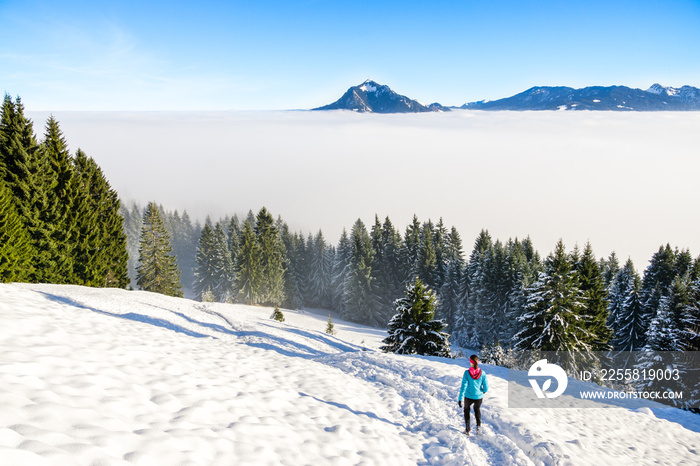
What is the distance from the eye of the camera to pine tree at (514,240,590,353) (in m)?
25.0

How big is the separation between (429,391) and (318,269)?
65977 mm

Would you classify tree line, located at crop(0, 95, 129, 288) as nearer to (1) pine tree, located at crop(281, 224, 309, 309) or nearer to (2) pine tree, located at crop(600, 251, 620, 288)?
(1) pine tree, located at crop(281, 224, 309, 309)

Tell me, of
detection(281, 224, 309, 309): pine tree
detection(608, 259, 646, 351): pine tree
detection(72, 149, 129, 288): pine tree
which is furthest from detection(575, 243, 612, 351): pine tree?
detection(281, 224, 309, 309): pine tree

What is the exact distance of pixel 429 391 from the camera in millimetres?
11281

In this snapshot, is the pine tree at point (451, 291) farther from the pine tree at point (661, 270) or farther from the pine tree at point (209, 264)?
the pine tree at point (209, 264)

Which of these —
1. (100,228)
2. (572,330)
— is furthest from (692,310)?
(100,228)

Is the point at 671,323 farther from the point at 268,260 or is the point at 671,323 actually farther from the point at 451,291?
the point at 268,260

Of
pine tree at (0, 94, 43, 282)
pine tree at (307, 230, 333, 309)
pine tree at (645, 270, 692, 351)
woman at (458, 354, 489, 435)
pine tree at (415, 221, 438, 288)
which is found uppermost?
pine tree at (0, 94, 43, 282)

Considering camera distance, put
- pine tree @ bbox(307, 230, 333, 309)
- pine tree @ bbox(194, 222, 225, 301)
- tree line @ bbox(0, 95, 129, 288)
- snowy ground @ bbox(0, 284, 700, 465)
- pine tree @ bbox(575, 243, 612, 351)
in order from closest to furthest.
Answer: snowy ground @ bbox(0, 284, 700, 465), tree line @ bbox(0, 95, 129, 288), pine tree @ bbox(575, 243, 612, 351), pine tree @ bbox(194, 222, 225, 301), pine tree @ bbox(307, 230, 333, 309)

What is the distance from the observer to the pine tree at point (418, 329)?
22.5 m

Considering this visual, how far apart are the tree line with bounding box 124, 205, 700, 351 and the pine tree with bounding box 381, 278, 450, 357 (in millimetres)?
7724

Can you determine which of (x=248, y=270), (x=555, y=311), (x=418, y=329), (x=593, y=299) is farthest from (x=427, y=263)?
(x=418, y=329)

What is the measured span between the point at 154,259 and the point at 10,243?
22.0m

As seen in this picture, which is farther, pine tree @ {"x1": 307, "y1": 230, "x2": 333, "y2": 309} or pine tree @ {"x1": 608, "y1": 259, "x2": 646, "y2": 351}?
pine tree @ {"x1": 307, "y1": 230, "x2": 333, "y2": 309}
